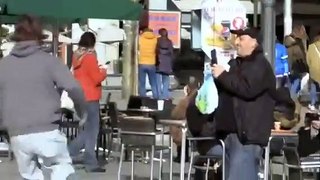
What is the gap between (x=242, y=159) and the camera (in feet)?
25.0

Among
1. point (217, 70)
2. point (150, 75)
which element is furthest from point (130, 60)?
point (217, 70)

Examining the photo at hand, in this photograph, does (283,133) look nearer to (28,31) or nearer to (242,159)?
(242,159)

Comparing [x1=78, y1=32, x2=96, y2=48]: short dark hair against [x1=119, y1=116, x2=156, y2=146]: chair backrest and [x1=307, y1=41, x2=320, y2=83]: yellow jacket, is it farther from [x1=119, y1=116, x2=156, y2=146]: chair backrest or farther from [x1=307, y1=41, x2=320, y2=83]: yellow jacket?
[x1=307, y1=41, x2=320, y2=83]: yellow jacket

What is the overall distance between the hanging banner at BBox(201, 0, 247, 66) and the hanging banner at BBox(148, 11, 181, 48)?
953cm

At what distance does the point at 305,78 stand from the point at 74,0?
24.9ft

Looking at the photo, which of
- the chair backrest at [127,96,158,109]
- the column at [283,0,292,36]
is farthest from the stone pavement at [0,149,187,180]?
the column at [283,0,292,36]

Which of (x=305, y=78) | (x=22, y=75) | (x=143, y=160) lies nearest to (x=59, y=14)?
(x=143, y=160)

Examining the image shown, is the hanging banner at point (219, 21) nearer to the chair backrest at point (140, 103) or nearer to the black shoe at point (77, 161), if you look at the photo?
the chair backrest at point (140, 103)

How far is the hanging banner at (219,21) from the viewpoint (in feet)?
45.0

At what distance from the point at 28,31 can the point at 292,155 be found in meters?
2.77

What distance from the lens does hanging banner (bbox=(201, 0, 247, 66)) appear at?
1371 cm

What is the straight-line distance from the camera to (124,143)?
9922 mm

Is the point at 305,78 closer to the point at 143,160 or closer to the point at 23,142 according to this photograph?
the point at 143,160

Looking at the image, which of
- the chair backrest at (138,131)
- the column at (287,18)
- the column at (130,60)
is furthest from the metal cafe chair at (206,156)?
the column at (287,18)
